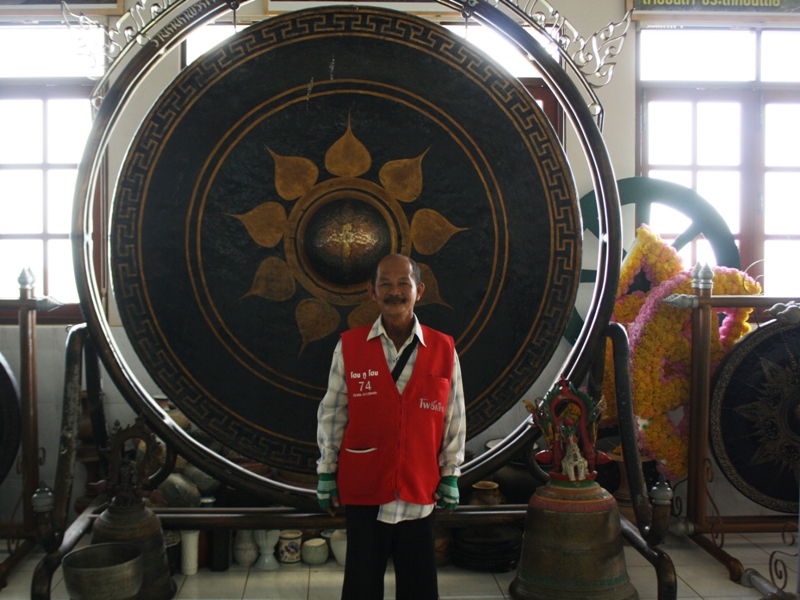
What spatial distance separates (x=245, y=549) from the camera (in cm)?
281

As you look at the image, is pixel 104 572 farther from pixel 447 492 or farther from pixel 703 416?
pixel 703 416

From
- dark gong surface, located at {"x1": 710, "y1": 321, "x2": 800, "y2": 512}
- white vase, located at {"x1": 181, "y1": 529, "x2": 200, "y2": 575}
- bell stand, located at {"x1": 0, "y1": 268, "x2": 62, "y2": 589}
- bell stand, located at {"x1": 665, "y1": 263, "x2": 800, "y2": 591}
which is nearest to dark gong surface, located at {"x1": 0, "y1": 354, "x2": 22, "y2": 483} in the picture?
bell stand, located at {"x1": 0, "y1": 268, "x2": 62, "y2": 589}

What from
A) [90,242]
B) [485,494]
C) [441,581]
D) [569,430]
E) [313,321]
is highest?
[90,242]

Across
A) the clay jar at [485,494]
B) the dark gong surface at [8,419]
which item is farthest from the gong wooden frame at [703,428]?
the dark gong surface at [8,419]

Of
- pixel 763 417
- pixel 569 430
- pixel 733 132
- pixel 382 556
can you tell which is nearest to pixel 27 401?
pixel 382 556

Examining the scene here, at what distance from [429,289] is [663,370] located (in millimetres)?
1301

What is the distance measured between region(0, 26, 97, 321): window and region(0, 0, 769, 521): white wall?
0.26 meters

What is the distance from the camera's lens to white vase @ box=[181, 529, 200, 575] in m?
2.71

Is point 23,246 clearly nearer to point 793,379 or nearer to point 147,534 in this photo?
point 147,534

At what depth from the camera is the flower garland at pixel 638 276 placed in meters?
3.19

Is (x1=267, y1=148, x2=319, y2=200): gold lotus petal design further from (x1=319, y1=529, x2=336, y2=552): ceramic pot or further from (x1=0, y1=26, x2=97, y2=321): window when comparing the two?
(x1=0, y1=26, x2=97, y2=321): window

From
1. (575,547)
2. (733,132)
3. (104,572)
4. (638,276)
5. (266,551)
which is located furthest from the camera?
(733,132)

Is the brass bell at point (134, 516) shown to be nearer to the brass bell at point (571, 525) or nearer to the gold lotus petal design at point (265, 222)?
the gold lotus petal design at point (265, 222)

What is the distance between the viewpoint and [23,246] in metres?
3.51
